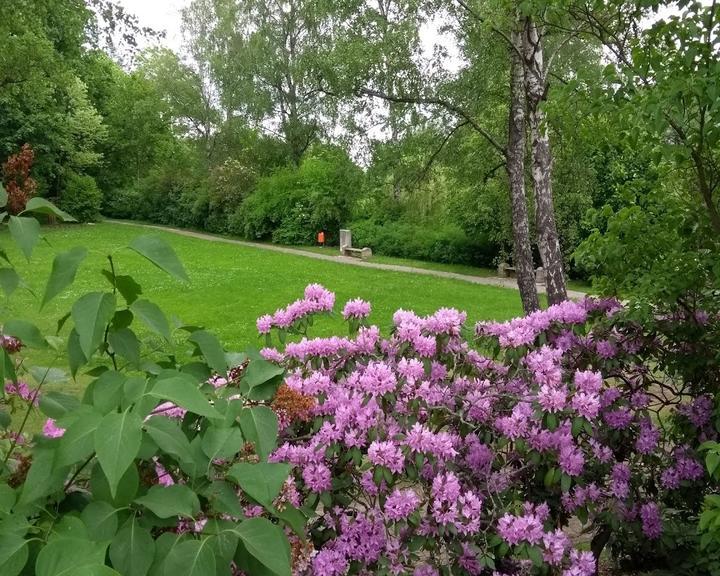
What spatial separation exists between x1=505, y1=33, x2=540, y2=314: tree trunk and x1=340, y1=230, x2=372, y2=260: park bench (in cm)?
1435

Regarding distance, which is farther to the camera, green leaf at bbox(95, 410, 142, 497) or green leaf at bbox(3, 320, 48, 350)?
green leaf at bbox(3, 320, 48, 350)

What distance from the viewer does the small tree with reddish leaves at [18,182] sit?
4.85 feet

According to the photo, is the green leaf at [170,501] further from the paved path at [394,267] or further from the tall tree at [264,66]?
the tall tree at [264,66]

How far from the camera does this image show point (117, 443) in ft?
3.06

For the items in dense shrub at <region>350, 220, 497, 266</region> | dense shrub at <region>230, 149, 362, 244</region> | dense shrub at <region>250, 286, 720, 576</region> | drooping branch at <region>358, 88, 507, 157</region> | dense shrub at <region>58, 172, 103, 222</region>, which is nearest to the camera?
dense shrub at <region>250, 286, 720, 576</region>

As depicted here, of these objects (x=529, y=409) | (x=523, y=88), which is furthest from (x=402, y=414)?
(x=523, y=88)

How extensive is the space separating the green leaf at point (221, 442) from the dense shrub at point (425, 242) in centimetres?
1843

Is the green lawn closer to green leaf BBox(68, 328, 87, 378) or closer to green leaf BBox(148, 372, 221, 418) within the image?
green leaf BBox(68, 328, 87, 378)

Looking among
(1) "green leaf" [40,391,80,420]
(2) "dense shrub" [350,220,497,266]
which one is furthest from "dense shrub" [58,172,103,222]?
(1) "green leaf" [40,391,80,420]

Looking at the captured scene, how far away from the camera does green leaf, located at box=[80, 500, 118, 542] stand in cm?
107

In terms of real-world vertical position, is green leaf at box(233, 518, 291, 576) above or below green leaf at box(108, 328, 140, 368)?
below

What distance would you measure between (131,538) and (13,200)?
83cm

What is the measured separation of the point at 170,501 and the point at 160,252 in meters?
0.43

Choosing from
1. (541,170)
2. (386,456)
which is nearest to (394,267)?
(541,170)
